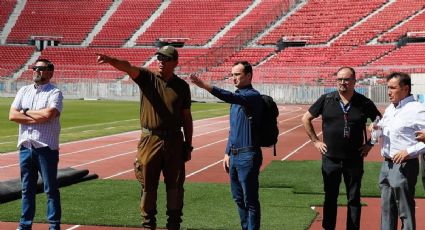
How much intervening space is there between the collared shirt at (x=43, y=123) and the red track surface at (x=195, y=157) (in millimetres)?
1502

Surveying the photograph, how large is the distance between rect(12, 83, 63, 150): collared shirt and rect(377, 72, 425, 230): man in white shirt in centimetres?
370

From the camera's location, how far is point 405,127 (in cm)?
717

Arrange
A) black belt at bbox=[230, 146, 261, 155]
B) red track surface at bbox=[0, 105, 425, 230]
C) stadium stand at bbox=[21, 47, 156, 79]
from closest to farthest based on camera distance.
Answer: black belt at bbox=[230, 146, 261, 155], red track surface at bbox=[0, 105, 425, 230], stadium stand at bbox=[21, 47, 156, 79]

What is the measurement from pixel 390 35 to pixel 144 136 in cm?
4757

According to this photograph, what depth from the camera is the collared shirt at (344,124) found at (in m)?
7.84

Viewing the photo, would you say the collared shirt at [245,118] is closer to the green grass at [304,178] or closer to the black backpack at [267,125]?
the black backpack at [267,125]

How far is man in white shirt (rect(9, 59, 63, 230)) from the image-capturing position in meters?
7.88

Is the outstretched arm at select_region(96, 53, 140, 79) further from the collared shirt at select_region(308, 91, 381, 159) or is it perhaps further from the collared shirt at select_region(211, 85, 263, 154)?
the collared shirt at select_region(308, 91, 381, 159)

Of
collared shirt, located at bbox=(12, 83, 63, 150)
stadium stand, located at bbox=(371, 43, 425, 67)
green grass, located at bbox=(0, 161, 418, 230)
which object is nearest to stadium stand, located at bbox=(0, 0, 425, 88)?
stadium stand, located at bbox=(371, 43, 425, 67)

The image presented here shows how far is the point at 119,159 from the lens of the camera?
17078mm

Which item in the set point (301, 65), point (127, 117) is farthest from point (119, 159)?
point (301, 65)

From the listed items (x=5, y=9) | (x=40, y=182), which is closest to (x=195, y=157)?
(x=40, y=182)

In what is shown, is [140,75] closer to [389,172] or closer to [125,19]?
[389,172]

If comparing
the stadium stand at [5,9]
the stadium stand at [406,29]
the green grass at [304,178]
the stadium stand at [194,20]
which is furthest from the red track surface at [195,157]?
the stadium stand at [5,9]
